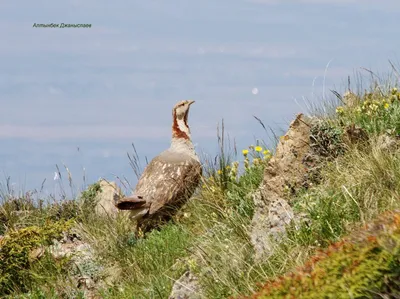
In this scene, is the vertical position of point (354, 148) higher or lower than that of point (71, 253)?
higher

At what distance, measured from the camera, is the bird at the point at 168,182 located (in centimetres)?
1237

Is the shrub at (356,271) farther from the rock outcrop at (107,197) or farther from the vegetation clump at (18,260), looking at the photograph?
the rock outcrop at (107,197)

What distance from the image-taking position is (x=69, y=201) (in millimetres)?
15625

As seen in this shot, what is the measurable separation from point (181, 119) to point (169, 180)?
1.31 m

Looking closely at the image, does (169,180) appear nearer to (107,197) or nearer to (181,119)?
(181,119)

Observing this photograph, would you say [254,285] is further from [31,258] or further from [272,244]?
[31,258]

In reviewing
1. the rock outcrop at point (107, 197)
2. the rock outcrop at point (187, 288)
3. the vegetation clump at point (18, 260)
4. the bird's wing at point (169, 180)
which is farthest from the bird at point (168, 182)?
the rock outcrop at point (187, 288)

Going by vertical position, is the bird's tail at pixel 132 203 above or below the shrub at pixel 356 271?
below

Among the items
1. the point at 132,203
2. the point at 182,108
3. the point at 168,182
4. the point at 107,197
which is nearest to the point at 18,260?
the point at 132,203

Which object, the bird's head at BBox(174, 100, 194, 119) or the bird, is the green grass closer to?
the bird

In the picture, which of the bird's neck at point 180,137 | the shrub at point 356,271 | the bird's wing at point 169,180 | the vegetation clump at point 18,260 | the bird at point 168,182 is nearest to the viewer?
the shrub at point 356,271

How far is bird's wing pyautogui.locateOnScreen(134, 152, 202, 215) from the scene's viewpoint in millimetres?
12508

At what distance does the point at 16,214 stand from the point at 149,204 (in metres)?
3.93

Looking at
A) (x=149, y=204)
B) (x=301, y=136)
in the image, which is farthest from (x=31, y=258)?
(x=301, y=136)
